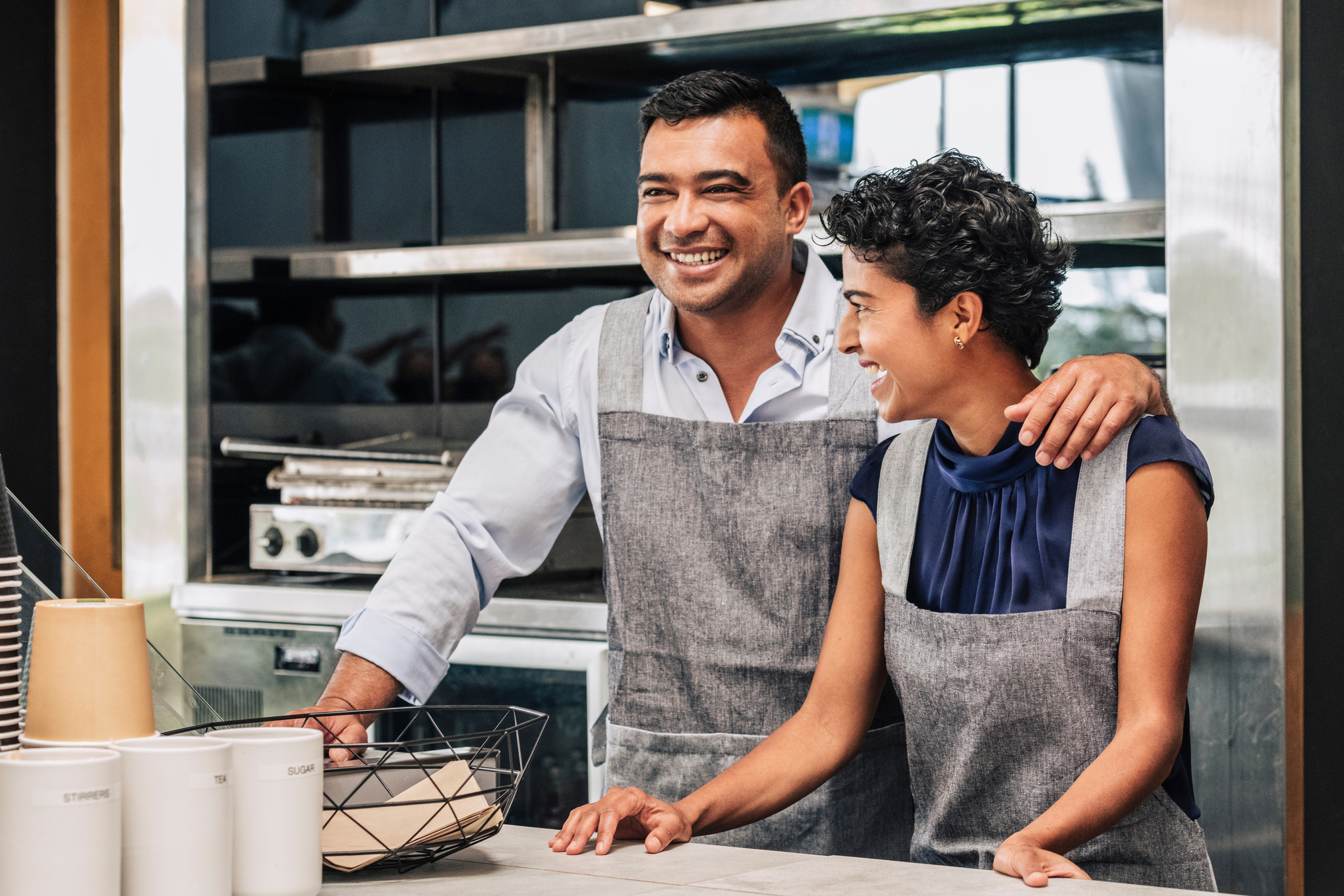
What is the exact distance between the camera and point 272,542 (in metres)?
2.47

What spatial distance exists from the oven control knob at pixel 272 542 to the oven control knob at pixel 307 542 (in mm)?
43

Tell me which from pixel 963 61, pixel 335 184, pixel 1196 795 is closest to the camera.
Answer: pixel 1196 795

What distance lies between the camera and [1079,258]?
224cm

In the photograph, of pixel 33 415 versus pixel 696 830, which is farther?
pixel 33 415

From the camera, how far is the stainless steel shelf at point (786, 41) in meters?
2.06

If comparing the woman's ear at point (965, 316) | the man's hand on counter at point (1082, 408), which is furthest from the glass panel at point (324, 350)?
the man's hand on counter at point (1082, 408)

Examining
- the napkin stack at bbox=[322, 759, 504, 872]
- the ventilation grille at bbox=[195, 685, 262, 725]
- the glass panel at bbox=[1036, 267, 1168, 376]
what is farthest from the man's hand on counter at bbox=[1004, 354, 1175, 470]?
the ventilation grille at bbox=[195, 685, 262, 725]

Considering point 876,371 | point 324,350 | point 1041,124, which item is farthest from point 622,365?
point 324,350

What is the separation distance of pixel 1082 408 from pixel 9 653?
92 centimetres

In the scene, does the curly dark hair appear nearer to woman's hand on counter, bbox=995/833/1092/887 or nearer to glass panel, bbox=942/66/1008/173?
woman's hand on counter, bbox=995/833/1092/887

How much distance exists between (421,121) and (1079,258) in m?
1.44

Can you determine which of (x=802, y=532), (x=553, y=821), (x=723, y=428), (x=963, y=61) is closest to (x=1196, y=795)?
(x=802, y=532)

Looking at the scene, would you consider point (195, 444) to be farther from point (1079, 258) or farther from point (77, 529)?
point (1079, 258)

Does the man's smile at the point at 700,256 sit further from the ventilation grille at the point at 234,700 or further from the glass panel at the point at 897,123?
the ventilation grille at the point at 234,700
